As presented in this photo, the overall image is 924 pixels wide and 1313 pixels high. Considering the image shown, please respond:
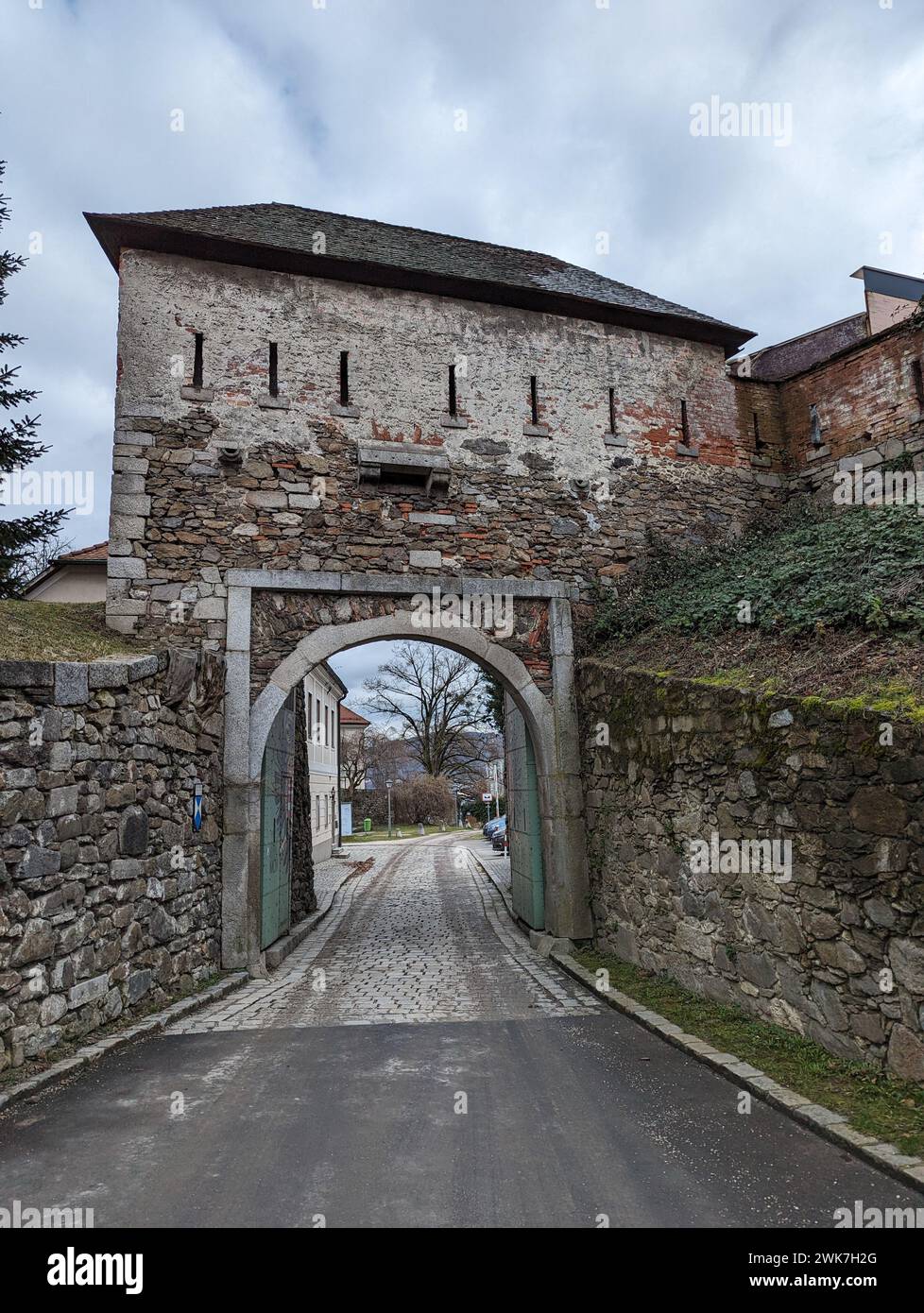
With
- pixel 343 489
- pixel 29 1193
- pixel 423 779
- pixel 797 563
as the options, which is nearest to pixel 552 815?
pixel 797 563

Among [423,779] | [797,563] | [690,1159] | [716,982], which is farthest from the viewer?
[423,779]

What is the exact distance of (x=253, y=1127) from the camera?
4.12m

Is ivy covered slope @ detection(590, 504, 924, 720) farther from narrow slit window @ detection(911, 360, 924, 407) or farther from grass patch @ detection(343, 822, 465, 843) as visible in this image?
grass patch @ detection(343, 822, 465, 843)

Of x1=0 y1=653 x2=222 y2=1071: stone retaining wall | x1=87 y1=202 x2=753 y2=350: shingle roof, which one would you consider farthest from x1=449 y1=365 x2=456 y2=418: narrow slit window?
x1=0 y1=653 x2=222 y2=1071: stone retaining wall

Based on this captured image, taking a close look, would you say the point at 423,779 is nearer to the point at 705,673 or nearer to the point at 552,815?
the point at 552,815

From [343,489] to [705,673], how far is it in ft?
15.8

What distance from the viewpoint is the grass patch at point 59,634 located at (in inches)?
241

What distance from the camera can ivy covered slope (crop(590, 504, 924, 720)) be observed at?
4793 mm

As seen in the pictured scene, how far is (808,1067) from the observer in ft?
14.5

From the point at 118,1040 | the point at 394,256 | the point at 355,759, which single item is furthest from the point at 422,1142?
the point at 355,759

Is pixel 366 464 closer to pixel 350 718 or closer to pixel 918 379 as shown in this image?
pixel 918 379

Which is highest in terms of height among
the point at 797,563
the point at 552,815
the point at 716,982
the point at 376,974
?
the point at 797,563

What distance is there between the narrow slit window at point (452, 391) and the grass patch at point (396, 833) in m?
24.5

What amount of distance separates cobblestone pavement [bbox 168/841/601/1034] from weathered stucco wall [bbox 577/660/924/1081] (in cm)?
120
